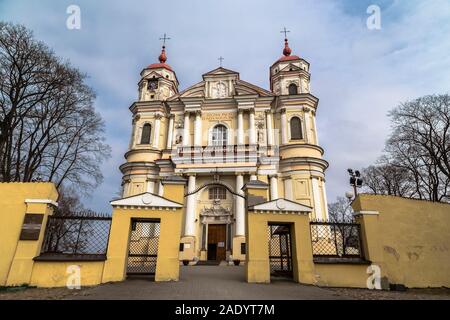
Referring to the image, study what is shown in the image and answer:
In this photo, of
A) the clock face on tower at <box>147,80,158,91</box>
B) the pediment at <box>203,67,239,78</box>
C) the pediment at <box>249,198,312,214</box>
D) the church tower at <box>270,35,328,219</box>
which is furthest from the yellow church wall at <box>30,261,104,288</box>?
the clock face on tower at <box>147,80,158,91</box>

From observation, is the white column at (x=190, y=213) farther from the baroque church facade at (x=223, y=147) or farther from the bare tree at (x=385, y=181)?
the bare tree at (x=385, y=181)

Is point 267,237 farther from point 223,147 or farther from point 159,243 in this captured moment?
point 223,147

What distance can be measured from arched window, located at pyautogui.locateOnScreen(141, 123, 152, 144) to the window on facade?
850 centimetres

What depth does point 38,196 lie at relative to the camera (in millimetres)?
8188

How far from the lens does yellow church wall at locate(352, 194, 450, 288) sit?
338 inches

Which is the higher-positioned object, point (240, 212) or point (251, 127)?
point (251, 127)

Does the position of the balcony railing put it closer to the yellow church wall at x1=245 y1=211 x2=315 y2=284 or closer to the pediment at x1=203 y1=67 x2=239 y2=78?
the pediment at x1=203 y1=67 x2=239 y2=78

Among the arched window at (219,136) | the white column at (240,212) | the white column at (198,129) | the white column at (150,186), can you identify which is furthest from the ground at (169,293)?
the arched window at (219,136)

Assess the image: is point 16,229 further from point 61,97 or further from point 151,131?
point 151,131

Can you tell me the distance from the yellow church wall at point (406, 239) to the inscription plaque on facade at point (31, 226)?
34.6 ft

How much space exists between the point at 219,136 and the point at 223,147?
273 cm

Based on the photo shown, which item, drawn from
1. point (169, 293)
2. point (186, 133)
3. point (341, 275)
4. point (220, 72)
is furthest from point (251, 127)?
point (169, 293)

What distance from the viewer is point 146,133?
84.5ft
